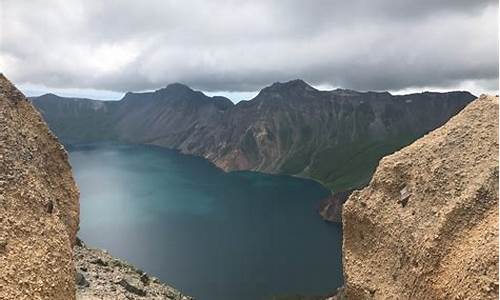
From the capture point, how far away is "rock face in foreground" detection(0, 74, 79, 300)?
84.1 ft

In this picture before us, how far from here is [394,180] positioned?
3400 cm

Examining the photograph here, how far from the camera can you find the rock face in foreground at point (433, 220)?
2533 centimetres

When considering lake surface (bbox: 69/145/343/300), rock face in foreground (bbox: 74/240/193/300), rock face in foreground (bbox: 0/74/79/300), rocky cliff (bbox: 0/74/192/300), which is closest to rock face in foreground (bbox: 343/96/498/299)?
rock face in foreground (bbox: 74/240/193/300)

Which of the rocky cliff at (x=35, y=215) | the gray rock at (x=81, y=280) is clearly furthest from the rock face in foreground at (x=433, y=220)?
the gray rock at (x=81, y=280)

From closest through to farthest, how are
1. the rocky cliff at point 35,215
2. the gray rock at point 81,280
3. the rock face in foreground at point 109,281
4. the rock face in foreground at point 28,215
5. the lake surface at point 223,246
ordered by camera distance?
the rock face in foreground at point 28,215 → the rocky cliff at point 35,215 → the gray rock at point 81,280 → the rock face in foreground at point 109,281 → the lake surface at point 223,246

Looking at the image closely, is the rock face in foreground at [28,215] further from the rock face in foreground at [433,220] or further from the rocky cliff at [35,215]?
the rock face in foreground at [433,220]

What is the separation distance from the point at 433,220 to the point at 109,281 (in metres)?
27.8

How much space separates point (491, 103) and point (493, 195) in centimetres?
808

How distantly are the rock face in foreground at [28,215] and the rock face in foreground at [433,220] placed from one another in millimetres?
19561

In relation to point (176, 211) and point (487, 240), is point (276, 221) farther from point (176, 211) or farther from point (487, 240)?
point (487, 240)

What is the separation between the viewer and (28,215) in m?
28.4

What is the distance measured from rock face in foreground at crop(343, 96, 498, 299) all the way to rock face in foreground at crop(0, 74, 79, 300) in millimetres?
19561

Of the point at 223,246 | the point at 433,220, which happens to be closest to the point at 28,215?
the point at 433,220

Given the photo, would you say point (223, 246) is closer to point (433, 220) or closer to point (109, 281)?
point (109, 281)
